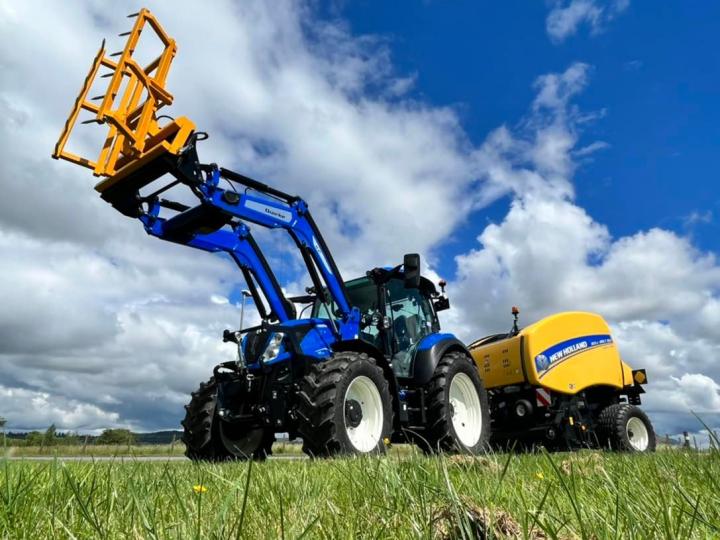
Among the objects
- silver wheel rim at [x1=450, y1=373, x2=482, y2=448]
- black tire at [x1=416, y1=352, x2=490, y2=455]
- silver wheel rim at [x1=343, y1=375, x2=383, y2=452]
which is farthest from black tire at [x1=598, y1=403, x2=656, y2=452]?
silver wheel rim at [x1=343, y1=375, x2=383, y2=452]

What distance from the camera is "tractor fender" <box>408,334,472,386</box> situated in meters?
7.80

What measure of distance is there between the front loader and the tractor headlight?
0.04 feet

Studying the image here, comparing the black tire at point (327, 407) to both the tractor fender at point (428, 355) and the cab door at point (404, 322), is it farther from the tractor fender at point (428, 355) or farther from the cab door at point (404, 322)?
the cab door at point (404, 322)

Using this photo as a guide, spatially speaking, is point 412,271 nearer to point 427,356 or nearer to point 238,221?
point 427,356

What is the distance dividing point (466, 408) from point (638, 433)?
501 cm

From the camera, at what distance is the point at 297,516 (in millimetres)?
1771

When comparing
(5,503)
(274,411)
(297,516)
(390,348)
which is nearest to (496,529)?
(297,516)

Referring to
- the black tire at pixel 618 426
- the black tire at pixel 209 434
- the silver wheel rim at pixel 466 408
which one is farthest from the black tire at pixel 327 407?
the black tire at pixel 618 426

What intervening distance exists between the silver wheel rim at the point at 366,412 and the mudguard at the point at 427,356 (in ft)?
3.53

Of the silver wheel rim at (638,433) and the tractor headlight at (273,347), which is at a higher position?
the tractor headlight at (273,347)

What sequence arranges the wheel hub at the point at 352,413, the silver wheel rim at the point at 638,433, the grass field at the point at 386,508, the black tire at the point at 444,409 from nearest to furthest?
1. the grass field at the point at 386,508
2. the wheel hub at the point at 352,413
3. the black tire at the point at 444,409
4. the silver wheel rim at the point at 638,433

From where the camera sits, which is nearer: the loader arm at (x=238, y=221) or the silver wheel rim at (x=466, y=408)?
the loader arm at (x=238, y=221)

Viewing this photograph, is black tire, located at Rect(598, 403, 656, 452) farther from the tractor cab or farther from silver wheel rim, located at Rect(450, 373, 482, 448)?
the tractor cab

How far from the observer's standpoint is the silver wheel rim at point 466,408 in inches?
331
